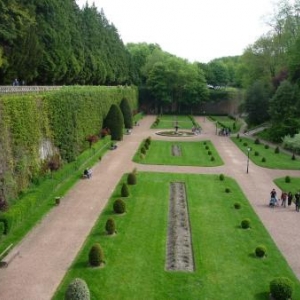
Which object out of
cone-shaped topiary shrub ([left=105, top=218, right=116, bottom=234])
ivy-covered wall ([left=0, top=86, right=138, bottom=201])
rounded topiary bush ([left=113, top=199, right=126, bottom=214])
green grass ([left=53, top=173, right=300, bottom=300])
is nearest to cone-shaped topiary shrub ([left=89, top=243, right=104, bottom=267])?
green grass ([left=53, top=173, right=300, bottom=300])

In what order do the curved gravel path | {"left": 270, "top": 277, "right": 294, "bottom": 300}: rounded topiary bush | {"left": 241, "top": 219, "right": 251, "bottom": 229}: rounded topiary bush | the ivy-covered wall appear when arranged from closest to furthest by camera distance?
{"left": 270, "top": 277, "right": 294, "bottom": 300}: rounded topiary bush < the curved gravel path < {"left": 241, "top": 219, "right": 251, "bottom": 229}: rounded topiary bush < the ivy-covered wall

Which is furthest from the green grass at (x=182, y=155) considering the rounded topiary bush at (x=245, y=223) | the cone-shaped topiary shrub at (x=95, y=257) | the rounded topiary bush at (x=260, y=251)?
the cone-shaped topiary shrub at (x=95, y=257)

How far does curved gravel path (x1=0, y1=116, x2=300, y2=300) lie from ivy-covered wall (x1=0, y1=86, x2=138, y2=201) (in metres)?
2.84

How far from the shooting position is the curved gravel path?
1688cm

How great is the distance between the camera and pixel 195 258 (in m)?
19.1

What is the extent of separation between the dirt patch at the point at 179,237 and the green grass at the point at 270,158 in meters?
13.8

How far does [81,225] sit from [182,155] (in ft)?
76.2

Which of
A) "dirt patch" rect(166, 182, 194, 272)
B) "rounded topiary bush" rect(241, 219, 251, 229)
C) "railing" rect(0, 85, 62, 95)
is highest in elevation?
"railing" rect(0, 85, 62, 95)

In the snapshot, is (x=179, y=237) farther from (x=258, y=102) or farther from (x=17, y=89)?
(x=258, y=102)

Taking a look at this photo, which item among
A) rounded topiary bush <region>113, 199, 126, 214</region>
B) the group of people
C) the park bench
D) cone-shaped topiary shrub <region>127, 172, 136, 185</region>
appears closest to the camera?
the park bench

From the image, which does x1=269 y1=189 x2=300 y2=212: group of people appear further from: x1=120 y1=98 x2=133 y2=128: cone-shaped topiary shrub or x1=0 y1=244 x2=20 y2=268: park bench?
x1=120 y1=98 x2=133 y2=128: cone-shaped topiary shrub

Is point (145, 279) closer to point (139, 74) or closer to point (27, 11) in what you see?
point (27, 11)

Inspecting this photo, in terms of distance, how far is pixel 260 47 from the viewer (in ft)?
243

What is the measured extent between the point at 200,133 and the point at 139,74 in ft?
156
